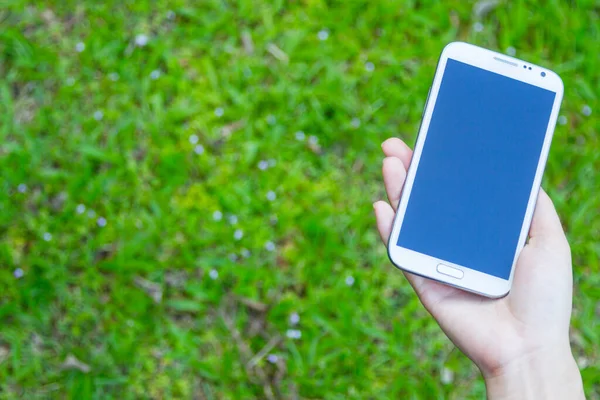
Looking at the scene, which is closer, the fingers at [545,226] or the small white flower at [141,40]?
the fingers at [545,226]

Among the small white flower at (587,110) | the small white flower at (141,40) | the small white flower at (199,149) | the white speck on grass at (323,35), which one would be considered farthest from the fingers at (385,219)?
the small white flower at (141,40)

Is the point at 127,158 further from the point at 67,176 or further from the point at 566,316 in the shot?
the point at 566,316

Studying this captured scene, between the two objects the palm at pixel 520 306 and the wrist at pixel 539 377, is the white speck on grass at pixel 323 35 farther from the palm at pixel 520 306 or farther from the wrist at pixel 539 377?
the wrist at pixel 539 377

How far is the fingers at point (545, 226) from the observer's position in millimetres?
2135

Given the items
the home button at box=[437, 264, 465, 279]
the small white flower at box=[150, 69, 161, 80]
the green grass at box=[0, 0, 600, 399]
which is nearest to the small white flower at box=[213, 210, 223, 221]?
the green grass at box=[0, 0, 600, 399]

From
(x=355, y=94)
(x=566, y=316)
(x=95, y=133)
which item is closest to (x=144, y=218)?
(x=95, y=133)

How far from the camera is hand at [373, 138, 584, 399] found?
80.7 inches

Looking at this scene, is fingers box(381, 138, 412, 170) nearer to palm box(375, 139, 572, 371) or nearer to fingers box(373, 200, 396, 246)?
fingers box(373, 200, 396, 246)

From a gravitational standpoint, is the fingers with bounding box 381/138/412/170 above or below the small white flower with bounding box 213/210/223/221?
above

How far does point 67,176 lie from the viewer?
117 inches

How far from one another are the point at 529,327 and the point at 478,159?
65 centimetres

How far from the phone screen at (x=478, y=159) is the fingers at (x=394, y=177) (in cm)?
7

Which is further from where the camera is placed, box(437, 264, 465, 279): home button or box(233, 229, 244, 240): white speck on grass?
box(233, 229, 244, 240): white speck on grass

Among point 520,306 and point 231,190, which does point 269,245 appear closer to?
point 231,190
